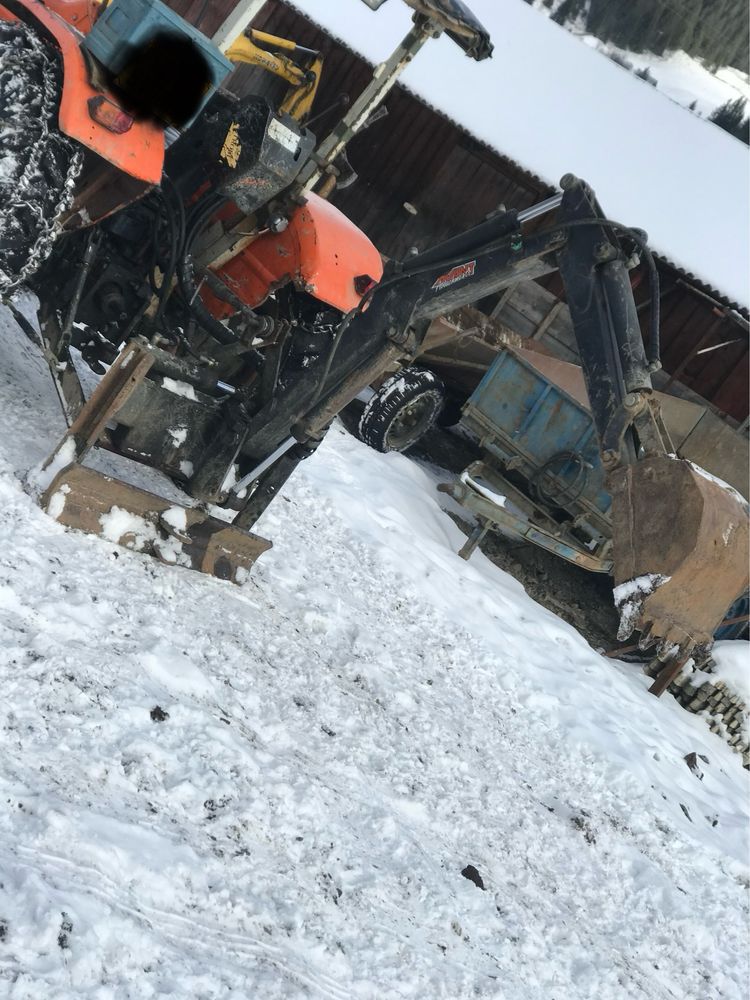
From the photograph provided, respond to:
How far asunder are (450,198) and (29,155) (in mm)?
11171

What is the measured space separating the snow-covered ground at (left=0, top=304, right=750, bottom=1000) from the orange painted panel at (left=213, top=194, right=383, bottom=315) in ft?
3.38

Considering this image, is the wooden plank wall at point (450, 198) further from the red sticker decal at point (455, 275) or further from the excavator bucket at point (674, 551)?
the excavator bucket at point (674, 551)

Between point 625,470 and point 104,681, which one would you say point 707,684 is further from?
point 104,681

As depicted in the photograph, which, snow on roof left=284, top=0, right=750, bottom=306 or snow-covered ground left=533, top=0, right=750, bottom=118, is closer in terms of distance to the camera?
snow on roof left=284, top=0, right=750, bottom=306

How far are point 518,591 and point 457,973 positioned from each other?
475cm

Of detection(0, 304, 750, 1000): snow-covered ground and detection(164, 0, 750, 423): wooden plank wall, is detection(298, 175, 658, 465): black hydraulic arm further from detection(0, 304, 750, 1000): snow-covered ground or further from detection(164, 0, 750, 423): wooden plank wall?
detection(164, 0, 750, 423): wooden plank wall

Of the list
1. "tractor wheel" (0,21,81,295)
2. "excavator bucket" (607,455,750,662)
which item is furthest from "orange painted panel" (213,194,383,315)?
"excavator bucket" (607,455,750,662)

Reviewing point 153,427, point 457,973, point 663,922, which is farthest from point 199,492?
point 663,922

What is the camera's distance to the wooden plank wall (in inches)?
532

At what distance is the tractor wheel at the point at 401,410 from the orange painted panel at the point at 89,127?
4733 millimetres

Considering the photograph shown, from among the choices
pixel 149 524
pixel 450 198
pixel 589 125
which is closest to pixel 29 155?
pixel 149 524

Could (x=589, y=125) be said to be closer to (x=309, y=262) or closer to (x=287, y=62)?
(x=287, y=62)

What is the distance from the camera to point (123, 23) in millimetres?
3404

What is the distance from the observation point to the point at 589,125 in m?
15.2
